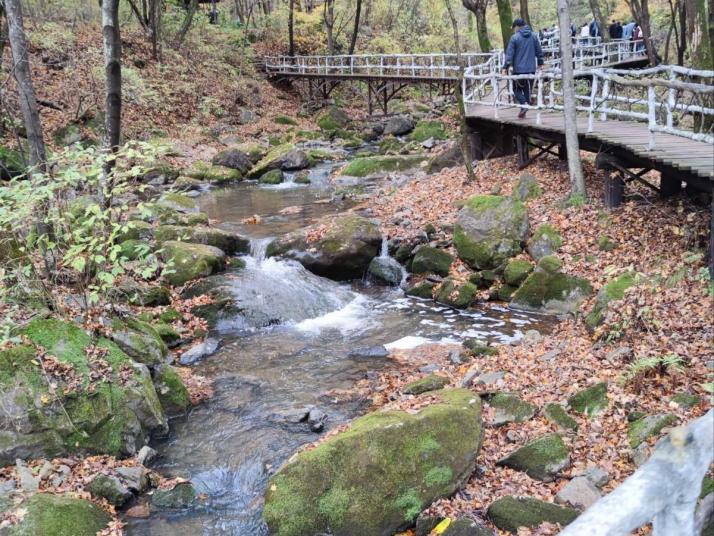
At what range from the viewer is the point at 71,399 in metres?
6.44

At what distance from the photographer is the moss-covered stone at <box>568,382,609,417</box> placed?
613 cm

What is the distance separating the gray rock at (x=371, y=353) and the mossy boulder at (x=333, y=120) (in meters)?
23.7

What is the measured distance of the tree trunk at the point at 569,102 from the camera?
11.0m

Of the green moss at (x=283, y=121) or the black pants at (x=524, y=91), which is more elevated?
the green moss at (x=283, y=121)

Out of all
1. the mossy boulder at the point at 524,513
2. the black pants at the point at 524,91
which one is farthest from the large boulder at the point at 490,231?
the mossy boulder at the point at 524,513

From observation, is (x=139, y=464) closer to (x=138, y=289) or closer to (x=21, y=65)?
(x=138, y=289)

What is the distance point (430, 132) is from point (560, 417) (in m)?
21.4

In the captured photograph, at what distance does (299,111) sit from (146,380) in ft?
98.9

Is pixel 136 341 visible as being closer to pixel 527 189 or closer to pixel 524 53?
pixel 527 189

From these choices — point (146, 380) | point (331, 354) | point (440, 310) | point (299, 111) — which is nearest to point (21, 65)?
point (146, 380)

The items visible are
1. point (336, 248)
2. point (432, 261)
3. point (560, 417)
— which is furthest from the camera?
point (336, 248)

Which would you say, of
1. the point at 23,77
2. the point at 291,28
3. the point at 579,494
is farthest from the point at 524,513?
the point at 291,28

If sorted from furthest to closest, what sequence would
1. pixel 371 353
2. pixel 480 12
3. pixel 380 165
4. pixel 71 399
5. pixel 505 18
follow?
pixel 480 12 → pixel 380 165 → pixel 505 18 → pixel 371 353 → pixel 71 399

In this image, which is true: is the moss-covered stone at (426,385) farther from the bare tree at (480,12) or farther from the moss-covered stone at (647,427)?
the bare tree at (480,12)
